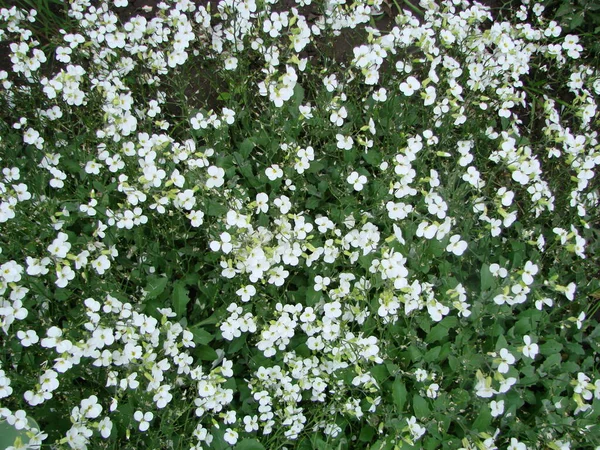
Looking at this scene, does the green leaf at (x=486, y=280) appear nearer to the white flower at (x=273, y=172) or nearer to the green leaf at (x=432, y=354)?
the green leaf at (x=432, y=354)

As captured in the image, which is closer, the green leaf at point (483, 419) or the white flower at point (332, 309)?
the green leaf at point (483, 419)

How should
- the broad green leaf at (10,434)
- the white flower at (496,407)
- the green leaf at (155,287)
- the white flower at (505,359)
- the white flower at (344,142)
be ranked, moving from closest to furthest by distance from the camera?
the broad green leaf at (10,434), the white flower at (505,359), the white flower at (496,407), the green leaf at (155,287), the white flower at (344,142)

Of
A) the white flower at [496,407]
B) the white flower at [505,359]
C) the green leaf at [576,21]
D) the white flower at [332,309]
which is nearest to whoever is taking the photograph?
the white flower at [505,359]

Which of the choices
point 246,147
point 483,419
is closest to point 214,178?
point 246,147

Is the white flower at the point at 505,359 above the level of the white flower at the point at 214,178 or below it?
below

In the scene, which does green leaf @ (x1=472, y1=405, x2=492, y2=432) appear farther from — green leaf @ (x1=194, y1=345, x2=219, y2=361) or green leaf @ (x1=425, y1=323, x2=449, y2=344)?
green leaf @ (x1=194, y1=345, x2=219, y2=361)

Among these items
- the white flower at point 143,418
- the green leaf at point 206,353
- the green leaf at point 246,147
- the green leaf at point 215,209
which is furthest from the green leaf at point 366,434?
the green leaf at point 246,147

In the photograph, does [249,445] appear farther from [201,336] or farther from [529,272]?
[529,272]

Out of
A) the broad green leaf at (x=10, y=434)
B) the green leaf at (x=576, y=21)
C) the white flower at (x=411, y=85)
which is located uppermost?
the green leaf at (x=576, y=21)
